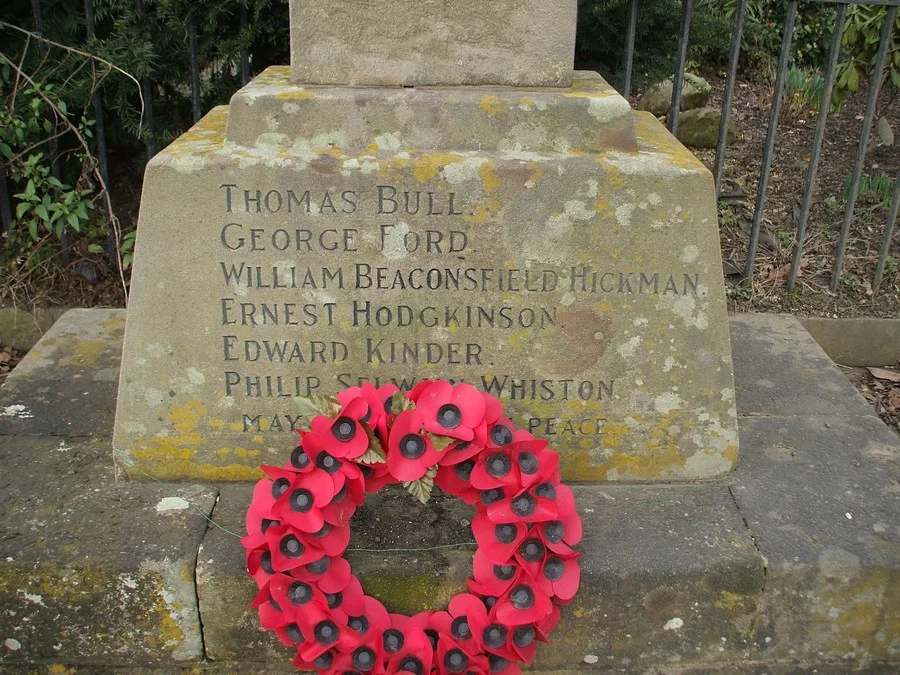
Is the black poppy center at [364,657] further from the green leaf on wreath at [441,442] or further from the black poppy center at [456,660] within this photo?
the green leaf on wreath at [441,442]

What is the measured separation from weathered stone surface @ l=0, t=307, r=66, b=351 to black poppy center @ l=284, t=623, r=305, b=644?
Result: 2553 millimetres

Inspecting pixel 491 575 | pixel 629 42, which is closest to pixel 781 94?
pixel 629 42

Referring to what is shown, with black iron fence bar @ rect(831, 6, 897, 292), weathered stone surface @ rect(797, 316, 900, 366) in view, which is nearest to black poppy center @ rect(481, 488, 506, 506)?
weathered stone surface @ rect(797, 316, 900, 366)

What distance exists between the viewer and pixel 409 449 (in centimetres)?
207

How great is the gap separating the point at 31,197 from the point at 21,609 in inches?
85.6

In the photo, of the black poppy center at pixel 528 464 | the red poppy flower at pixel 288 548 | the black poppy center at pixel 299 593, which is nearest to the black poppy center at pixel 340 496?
the red poppy flower at pixel 288 548

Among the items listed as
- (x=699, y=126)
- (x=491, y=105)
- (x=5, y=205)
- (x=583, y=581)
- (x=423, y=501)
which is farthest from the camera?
(x=699, y=126)

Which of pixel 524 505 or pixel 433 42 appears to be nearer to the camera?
pixel 524 505

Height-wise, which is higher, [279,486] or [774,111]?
[774,111]

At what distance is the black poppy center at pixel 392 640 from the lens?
213 cm

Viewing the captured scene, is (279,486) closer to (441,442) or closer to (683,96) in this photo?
(441,442)

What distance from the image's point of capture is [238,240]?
2.30 metres

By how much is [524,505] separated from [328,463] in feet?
1.55

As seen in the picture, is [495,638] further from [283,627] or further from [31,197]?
Answer: [31,197]
